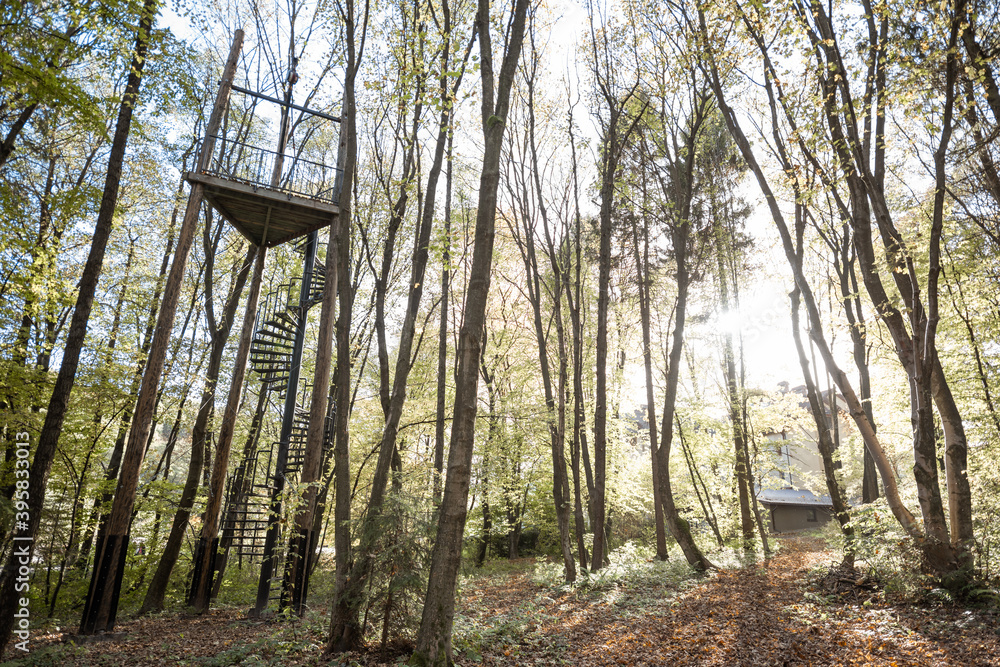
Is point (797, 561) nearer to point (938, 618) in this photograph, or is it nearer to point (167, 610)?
point (938, 618)

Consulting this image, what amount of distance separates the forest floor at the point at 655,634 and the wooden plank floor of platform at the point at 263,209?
6171 mm

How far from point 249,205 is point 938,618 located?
36.6 feet

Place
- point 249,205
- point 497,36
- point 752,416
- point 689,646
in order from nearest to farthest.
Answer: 1. point 689,646
2. point 249,205
3. point 497,36
4. point 752,416

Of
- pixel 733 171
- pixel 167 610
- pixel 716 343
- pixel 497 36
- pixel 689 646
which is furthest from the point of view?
pixel 716 343

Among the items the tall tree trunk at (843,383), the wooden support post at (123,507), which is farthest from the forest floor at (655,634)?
the tall tree trunk at (843,383)

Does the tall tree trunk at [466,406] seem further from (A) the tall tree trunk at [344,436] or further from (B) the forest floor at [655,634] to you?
(A) the tall tree trunk at [344,436]

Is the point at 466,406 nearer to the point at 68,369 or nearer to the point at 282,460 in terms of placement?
the point at 68,369

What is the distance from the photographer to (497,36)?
9086 millimetres

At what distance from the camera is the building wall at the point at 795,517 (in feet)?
96.4

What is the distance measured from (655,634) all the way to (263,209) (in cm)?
872

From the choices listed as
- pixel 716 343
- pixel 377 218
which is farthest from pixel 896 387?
pixel 377 218

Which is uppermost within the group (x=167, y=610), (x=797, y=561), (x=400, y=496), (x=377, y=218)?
(x=377, y=218)

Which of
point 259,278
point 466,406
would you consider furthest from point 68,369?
point 466,406

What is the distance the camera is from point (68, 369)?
6004 mm
